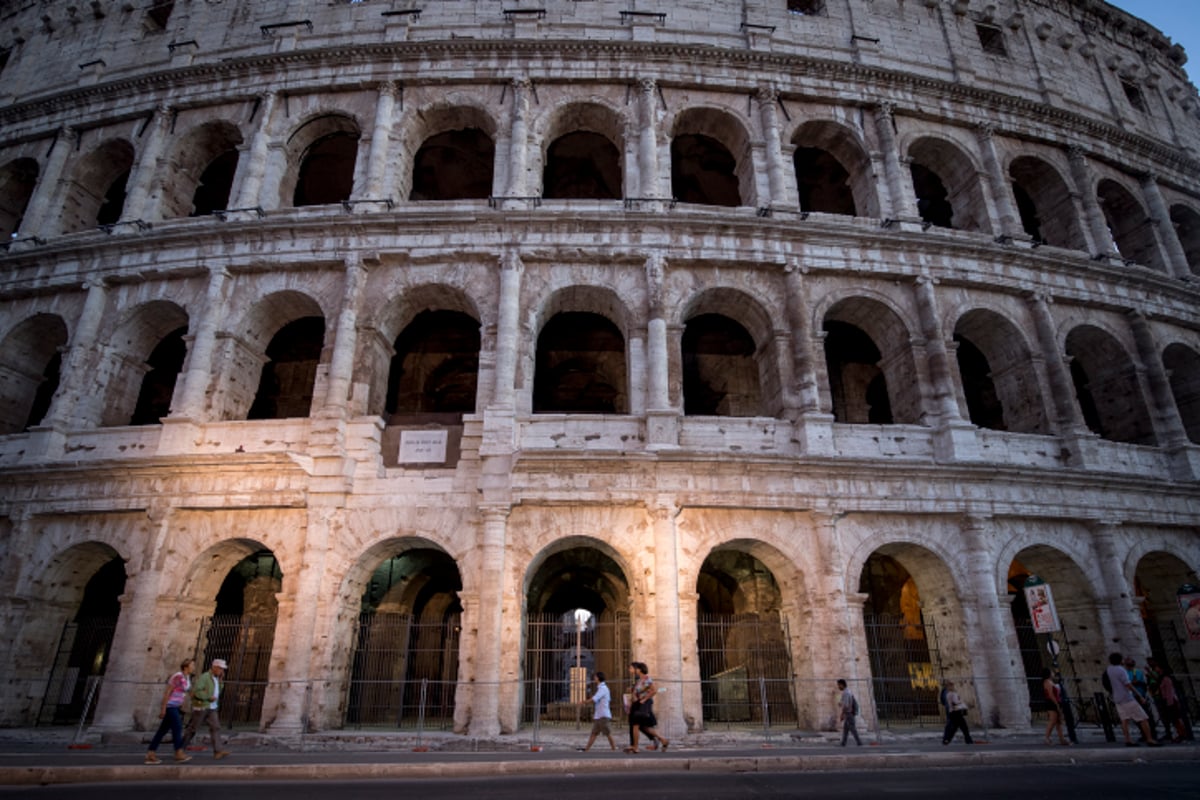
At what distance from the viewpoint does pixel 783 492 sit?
505 inches

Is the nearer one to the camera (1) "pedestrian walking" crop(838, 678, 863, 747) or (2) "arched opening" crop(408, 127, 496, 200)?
(1) "pedestrian walking" crop(838, 678, 863, 747)

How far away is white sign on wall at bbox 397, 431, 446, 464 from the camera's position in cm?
1311

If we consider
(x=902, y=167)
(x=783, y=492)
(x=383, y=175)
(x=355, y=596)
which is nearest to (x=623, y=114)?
(x=383, y=175)

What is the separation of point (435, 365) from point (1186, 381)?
65.9 feet

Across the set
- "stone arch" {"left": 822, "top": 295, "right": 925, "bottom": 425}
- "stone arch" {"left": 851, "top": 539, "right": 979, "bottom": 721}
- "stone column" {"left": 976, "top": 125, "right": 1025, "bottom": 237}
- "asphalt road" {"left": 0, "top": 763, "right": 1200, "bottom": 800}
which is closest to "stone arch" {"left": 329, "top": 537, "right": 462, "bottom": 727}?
"asphalt road" {"left": 0, "top": 763, "right": 1200, "bottom": 800}

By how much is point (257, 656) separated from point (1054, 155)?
24.3m

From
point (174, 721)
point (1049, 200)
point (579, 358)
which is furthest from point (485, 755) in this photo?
point (1049, 200)

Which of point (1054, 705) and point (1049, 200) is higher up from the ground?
point (1049, 200)

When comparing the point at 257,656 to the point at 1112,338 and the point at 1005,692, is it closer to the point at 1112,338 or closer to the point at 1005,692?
the point at 1005,692

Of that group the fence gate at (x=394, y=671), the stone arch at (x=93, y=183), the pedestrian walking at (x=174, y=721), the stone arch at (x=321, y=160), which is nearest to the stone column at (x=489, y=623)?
the fence gate at (x=394, y=671)

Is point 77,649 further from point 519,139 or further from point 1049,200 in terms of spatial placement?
point 1049,200

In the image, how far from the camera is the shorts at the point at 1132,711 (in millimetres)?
9945

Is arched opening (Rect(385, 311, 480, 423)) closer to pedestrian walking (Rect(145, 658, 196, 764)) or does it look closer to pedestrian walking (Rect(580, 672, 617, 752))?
pedestrian walking (Rect(145, 658, 196, 764))

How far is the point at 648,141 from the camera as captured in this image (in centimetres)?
1570
